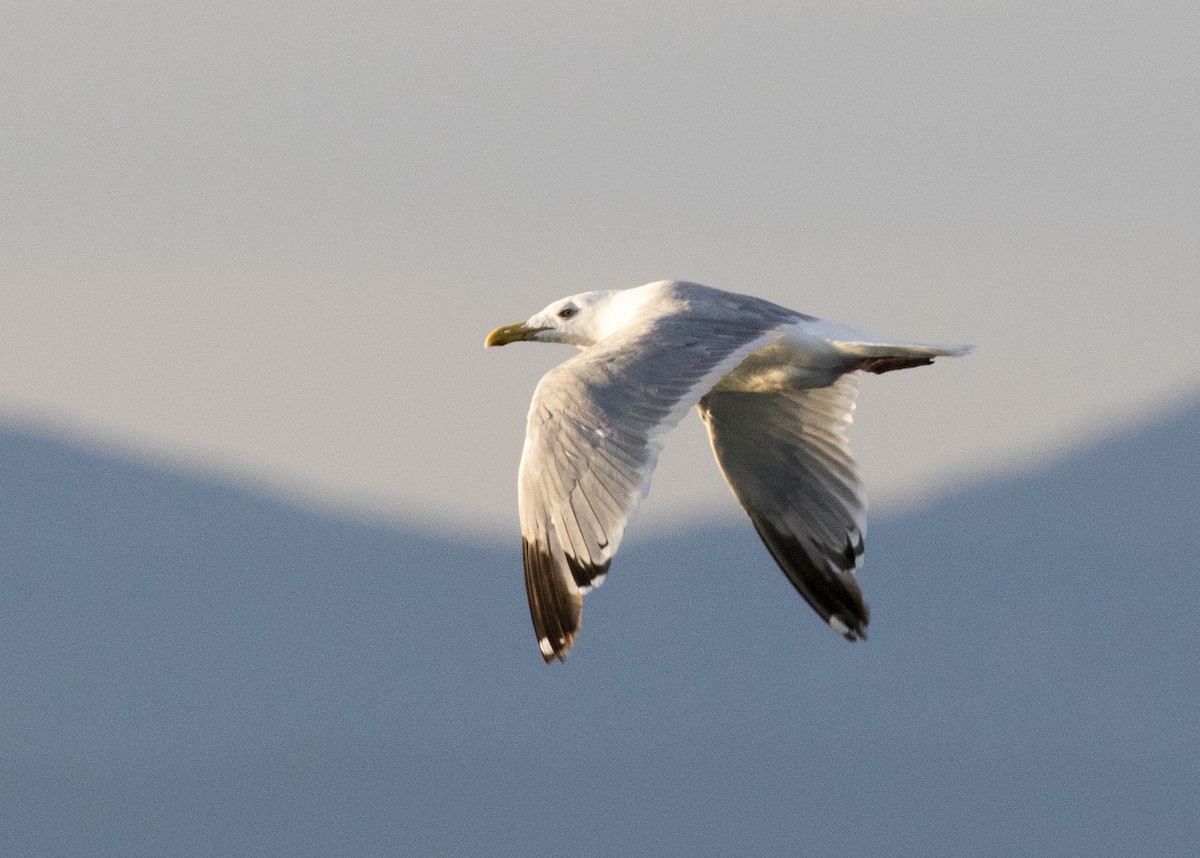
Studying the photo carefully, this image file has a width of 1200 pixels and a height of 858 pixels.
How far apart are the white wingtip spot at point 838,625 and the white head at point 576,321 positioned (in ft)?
4.95

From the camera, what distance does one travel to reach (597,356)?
20.4 feet

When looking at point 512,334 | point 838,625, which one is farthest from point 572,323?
point 838,625

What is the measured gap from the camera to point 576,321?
7.61 m

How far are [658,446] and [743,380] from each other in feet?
4.95

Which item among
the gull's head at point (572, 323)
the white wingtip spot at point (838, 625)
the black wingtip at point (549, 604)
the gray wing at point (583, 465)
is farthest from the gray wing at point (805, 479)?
the black wingtip at point (549, 604)

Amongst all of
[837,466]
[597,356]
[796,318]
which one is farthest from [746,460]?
[597,356]

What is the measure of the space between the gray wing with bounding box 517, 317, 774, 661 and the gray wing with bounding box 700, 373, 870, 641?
153cm

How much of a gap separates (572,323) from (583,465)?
188cm

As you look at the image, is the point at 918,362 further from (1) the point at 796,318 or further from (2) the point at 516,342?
(2) the point at 516,342

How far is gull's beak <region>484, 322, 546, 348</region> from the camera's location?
25.5 feet

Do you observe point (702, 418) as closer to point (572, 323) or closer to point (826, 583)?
point (572, 323)

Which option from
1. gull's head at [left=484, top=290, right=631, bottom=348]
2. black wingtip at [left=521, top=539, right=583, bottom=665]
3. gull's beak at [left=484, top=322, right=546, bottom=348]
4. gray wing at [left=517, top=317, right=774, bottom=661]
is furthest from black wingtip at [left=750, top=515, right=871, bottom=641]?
A: black wingtip at [left=521, top=539, right=583, bottom=665]

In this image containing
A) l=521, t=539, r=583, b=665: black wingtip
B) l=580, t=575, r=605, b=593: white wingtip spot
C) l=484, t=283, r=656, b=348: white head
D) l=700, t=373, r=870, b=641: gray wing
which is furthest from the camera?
l=700, t=373, r=870, b=641: gray wing

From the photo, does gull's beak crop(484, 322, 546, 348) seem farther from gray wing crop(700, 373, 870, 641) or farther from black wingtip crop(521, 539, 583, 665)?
black wingtip crop(521, 539, 583, 665)
